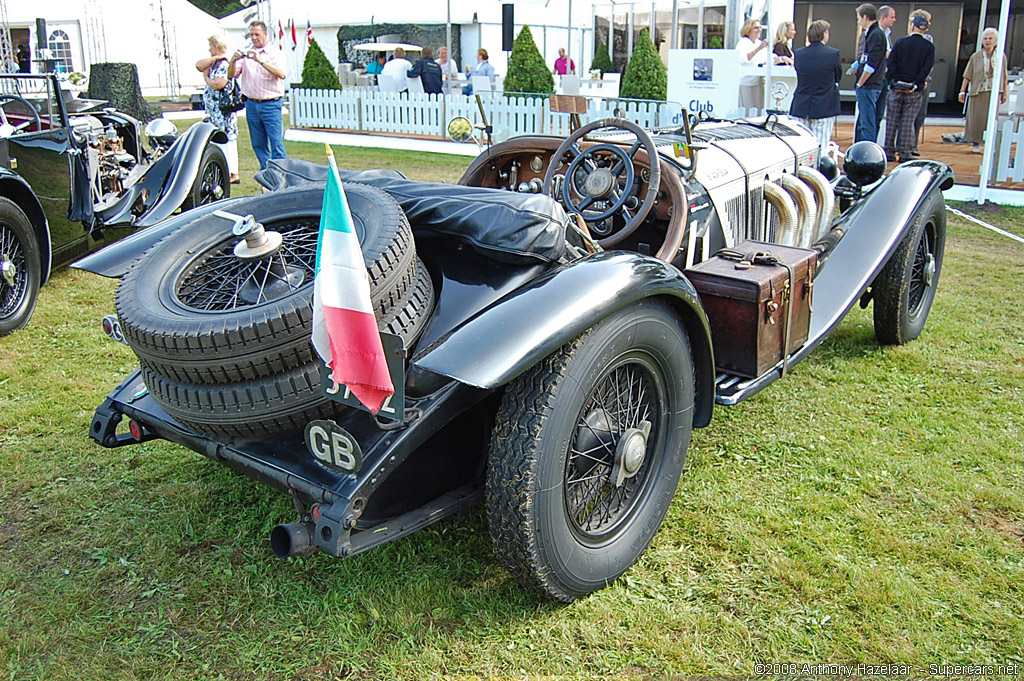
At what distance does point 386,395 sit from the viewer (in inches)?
79.6

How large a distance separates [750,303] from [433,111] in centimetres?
1244

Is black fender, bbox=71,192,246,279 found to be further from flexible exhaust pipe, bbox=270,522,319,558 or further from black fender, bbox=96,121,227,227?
black fender, bbox=96,121,227,227

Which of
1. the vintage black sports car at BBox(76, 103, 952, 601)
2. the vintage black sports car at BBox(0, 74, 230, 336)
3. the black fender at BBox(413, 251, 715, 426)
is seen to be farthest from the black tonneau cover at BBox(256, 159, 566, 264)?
the vintage black sports car at BBox(0, 74, 230, 336)

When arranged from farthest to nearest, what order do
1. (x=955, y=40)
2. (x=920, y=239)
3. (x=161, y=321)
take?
1. (x=955, y=40)
2. (x=920, y=239)
3. (x=161, y=321)

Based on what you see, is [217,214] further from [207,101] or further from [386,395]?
[207,101]

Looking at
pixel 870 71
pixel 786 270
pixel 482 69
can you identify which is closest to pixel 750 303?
pixel 786 270

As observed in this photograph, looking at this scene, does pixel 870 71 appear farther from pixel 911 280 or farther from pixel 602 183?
pixel 602 183

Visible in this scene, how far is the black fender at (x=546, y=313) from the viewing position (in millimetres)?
2172

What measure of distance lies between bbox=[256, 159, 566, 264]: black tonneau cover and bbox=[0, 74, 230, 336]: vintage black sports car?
11.5ft

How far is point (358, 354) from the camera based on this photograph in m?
1.98

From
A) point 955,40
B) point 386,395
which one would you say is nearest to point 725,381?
point 386,395

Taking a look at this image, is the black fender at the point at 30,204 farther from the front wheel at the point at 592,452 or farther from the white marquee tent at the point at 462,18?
the white marquee tent at the point at 462,18

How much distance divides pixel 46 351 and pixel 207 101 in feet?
18.2

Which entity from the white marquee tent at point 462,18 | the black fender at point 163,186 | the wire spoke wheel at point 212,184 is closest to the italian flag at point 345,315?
the black fender at point 163,186
